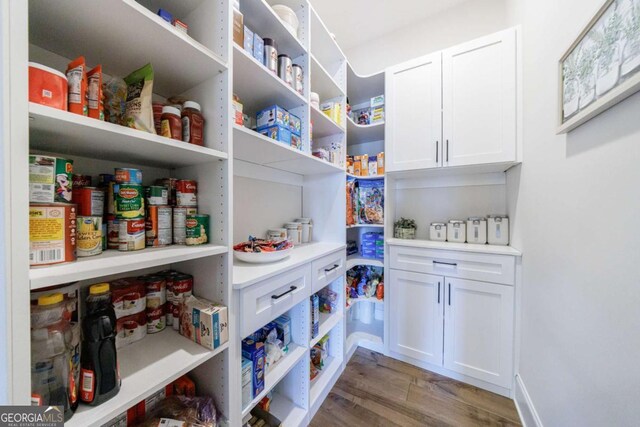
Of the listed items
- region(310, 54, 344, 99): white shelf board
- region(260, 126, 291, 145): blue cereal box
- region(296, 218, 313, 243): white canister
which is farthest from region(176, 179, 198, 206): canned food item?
region(310, 54, 344, 99): white shelf board

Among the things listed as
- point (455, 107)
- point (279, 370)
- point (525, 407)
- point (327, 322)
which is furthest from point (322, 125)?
point (525, 407)

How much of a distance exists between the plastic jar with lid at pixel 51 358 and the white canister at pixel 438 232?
2.01 meters

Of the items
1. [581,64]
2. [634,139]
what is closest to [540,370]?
[634,139]

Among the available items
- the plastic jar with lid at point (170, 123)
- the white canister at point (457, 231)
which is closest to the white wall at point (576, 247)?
the white canister at point (457, 231)

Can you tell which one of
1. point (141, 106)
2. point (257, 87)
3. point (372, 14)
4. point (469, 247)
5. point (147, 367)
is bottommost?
point (147, 367)

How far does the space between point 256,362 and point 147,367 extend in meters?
0.42

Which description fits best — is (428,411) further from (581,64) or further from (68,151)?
(68,151)

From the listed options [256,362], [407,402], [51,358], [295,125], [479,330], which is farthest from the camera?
[479,330]

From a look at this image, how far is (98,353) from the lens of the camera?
53cm

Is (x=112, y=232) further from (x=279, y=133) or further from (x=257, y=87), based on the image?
(x=257, y=87)

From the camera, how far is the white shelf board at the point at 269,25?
0.97m

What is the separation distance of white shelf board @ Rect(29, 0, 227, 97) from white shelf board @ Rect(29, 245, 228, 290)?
60cm

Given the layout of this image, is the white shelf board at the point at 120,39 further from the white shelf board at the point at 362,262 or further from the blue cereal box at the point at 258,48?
the white shelf board at the point at 362,262

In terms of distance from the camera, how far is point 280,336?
3.95 ft
